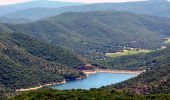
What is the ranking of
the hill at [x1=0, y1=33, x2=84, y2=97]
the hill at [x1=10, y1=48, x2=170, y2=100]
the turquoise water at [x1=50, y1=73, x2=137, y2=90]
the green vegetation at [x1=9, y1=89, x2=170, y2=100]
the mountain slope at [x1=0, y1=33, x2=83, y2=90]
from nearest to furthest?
the green vegetation at [x1=9, y1=89, x2=170, y2=100]
the hill at [x1=10, y1=48, x2=170, y2=100]
the turquoise water at [x1=50, y1=73, x2=137, y2=90]
the hill at [x1=0, y1=33, x2=84, y2=97]
the mountain slope at [x1=0, y1=33, x2=83, y2=90]

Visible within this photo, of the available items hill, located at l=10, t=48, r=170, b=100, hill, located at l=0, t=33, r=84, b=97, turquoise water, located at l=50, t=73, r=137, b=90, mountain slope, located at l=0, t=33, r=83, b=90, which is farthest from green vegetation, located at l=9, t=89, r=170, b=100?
turquoise water, located at l=50, t=73, r=137, b=90

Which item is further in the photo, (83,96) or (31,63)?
(31,63)

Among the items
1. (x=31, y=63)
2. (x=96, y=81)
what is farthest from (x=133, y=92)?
(x=31, y=63)

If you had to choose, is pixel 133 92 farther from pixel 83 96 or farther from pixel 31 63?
pixel 31 63

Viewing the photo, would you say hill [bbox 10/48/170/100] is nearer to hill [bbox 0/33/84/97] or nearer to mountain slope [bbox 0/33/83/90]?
hill [bbox 0/33/84/97]

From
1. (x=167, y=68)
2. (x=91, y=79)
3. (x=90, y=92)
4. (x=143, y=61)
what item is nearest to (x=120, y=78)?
(x=91, y=79)

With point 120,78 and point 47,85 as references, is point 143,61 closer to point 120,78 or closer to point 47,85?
point 120,78
